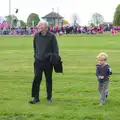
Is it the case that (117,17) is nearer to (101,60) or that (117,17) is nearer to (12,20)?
(12,20)

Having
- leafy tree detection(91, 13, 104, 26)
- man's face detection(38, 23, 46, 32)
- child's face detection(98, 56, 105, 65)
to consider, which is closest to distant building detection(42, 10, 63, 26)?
leafy tree detection(91, 13, 104, 26)

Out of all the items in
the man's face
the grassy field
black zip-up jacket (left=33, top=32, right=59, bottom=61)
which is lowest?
the grassy field

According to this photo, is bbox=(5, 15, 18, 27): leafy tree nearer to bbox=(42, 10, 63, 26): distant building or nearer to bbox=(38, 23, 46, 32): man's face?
bbox=(42, 10, 63, 26): distant building

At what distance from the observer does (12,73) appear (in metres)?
16.8

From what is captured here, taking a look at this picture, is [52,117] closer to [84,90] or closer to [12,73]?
[84,90]

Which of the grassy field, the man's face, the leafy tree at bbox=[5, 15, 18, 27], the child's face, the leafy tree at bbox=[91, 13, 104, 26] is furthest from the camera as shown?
the leafy tree at bbox=[91, 13, 104, 26]

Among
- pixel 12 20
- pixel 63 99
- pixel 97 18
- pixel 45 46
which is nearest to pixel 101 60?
pixel 45 46

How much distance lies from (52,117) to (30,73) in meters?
7.99

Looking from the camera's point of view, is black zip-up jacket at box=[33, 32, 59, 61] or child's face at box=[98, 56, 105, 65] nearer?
child's face at box=[98, 56, 105, 65]

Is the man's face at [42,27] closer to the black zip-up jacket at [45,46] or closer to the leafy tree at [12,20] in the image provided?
the black zip-up jacket at [45,46]

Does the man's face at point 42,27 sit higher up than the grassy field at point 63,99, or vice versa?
the man's face at point 42,27

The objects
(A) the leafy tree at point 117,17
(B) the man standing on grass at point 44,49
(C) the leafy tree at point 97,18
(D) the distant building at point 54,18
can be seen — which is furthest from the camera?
(C) the leafy tree at point 97,18

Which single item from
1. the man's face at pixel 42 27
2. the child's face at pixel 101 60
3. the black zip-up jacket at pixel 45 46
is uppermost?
the man's face at pixel 42 27

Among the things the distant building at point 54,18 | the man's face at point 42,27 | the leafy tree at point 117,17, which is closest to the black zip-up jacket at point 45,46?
the man's face at point 42,27
